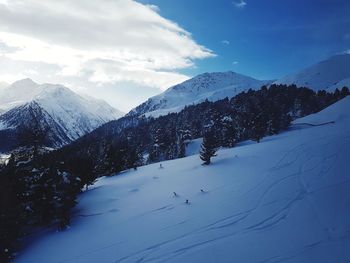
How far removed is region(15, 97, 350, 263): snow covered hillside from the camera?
19.2 metres

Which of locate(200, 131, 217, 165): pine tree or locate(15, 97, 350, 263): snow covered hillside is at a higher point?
locate(200, 131, 217, 165): pine tree

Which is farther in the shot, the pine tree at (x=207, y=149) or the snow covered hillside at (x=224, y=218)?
the pine tree at (x=207, y=149)

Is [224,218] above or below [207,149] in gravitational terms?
below

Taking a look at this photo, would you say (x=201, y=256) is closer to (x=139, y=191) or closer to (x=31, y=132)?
(x=139, y=191)

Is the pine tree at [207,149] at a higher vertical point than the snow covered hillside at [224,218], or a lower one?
higher

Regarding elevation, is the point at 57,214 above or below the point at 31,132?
below

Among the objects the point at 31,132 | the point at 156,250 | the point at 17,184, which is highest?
the point at 31,132

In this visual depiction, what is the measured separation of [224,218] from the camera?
24.1 meters

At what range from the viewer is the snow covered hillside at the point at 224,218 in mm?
19219

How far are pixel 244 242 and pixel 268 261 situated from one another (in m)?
2.67

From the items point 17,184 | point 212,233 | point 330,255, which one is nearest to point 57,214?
point 17,184

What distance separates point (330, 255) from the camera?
56.9ft

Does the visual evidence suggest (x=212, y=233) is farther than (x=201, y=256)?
Yes

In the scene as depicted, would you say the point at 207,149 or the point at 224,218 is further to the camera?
the point at 207,149
